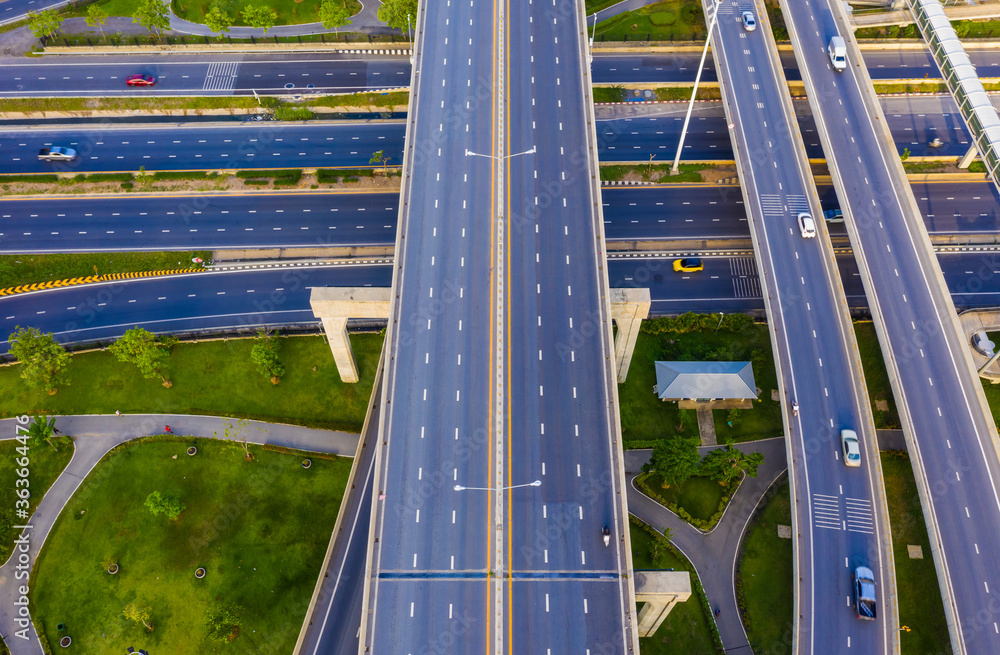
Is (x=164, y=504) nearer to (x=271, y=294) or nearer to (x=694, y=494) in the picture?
(x=271, y=294)

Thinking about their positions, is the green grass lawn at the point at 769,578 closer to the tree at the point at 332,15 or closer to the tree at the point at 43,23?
the tree at the point at 332,15

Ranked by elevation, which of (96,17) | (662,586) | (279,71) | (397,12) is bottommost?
(662,586)

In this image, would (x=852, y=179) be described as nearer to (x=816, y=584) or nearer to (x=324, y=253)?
(x=816, y=584)

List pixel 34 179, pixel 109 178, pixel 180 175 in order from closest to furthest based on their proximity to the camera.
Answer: pixel 34 179 → pixel 109 178 → pixel 180 175

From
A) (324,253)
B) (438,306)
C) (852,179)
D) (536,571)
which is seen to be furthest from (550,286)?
(852,179)

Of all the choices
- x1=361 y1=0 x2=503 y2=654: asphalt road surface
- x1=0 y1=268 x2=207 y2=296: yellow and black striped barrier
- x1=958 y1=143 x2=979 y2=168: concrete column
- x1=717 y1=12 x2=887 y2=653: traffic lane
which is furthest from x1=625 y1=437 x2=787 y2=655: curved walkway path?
x1=0 y1=268 x2=207 y2=296: yellow and black striped barrier

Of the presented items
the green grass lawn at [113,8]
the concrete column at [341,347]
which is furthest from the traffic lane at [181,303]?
the green grass lawn at [113,8]

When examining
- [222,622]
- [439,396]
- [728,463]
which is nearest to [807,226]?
[728,463]
